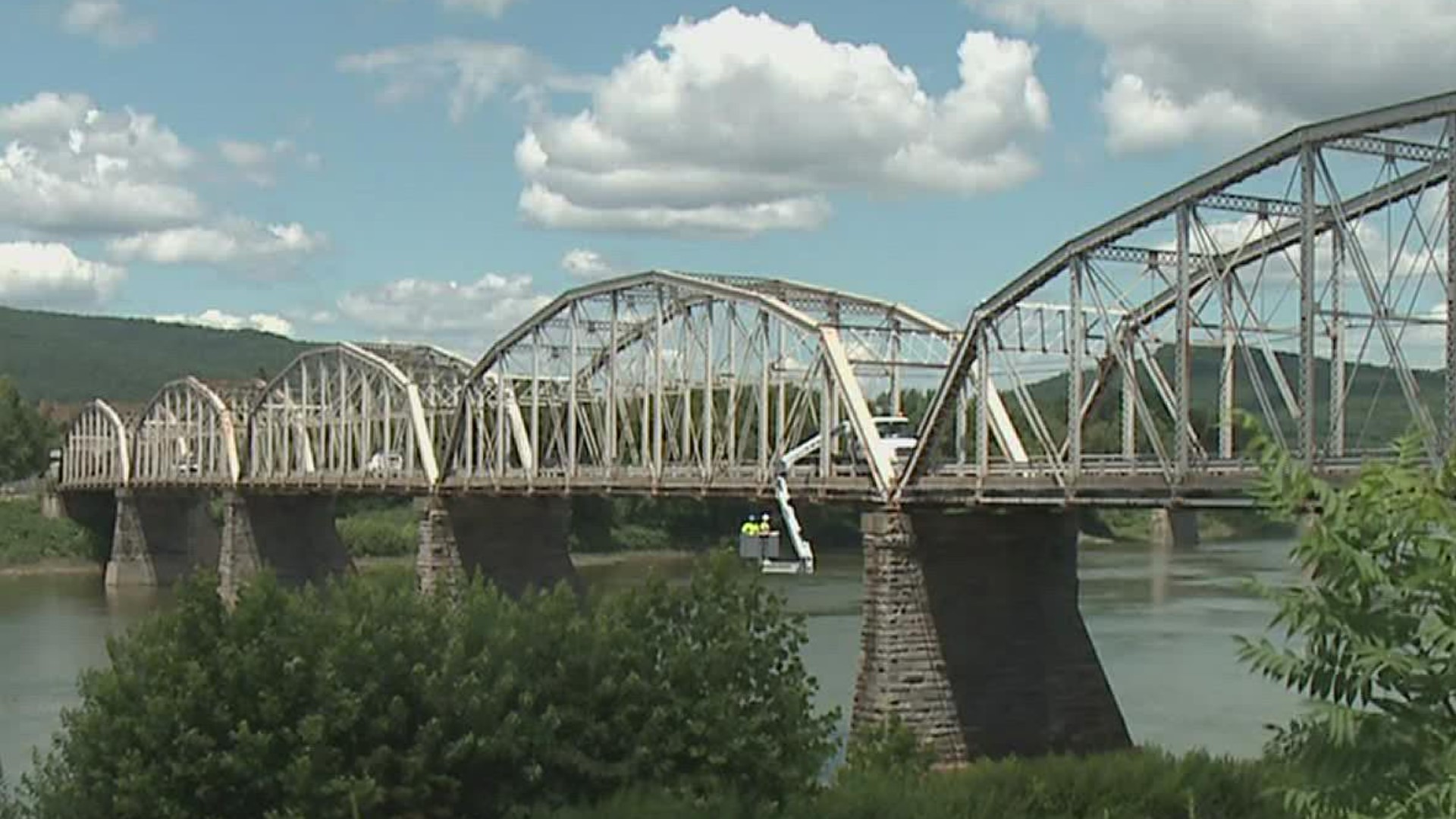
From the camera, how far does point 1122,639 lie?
53.8 metres

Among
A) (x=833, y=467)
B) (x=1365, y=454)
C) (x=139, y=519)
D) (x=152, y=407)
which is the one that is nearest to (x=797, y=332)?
(x=833, y=467)

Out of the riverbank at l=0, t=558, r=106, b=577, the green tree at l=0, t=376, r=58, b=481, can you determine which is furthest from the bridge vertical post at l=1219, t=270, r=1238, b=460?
the green tree at l=0, t=376, r=58, b=481

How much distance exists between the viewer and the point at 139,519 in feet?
343

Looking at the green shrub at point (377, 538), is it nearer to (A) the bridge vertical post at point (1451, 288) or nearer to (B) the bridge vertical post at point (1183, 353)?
(B) the bridge vertical post at point (1183, 353)

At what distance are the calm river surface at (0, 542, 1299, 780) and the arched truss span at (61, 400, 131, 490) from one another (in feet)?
51.9

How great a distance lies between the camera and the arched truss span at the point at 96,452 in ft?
369

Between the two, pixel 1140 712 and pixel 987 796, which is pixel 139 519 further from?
pixel 987 796

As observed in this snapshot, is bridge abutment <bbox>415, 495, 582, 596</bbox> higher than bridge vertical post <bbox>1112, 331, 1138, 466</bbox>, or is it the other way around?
bridge vertical post <bbox>1112, 331, 1138, 466</bbox>

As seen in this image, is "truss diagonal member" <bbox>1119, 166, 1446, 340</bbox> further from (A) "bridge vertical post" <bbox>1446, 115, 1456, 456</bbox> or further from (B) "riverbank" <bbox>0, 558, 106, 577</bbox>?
(B) "riverbank" <bbox>0, 558, 106, 577</bbox>

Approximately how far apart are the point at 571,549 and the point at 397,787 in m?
82.8

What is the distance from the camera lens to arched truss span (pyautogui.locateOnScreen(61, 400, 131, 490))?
11244 centimetres

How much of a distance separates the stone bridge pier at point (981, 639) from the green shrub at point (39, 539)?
78711 mm

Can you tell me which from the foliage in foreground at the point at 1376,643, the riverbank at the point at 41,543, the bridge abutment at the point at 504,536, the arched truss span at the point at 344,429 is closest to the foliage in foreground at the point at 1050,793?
the foliage in foreground at the point at 1376,643

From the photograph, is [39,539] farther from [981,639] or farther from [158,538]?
[981,639]
